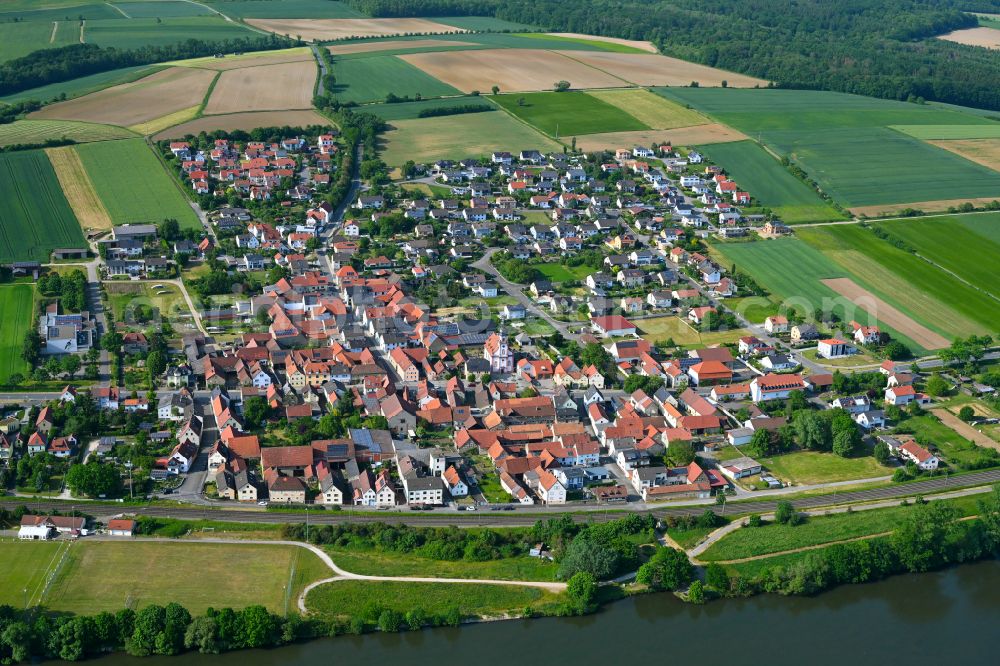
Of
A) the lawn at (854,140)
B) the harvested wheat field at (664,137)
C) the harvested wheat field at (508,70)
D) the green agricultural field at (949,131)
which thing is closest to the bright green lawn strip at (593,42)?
the harvested wheat field at (508,70)

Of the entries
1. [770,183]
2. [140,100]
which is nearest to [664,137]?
[770,183]

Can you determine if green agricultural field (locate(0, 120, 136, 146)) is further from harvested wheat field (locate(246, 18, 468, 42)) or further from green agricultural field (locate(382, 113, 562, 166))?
harvested wheat field (locate(246, 18, 468, 42))

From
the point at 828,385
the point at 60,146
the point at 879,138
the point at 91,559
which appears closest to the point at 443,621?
the point at 91,559

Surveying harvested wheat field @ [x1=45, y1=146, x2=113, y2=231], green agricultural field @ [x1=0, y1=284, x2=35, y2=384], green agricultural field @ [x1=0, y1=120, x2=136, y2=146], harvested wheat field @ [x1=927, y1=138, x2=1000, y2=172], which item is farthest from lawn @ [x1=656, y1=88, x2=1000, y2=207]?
green agricultural field @ [x1=0, y1=284, x2=35, y2=384]

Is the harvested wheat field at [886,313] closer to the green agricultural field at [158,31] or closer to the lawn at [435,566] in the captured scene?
the lawn at [435,566]

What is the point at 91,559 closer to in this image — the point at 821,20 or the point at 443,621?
the point at 443,621
